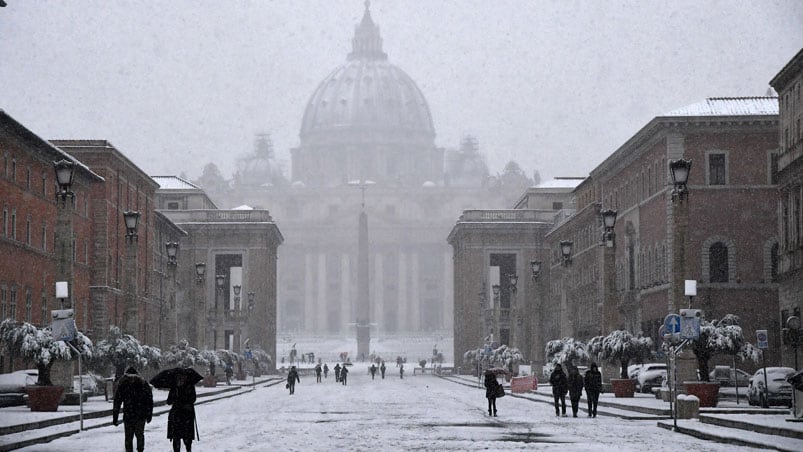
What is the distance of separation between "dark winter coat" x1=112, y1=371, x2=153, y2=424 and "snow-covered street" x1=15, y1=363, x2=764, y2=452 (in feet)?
8.61

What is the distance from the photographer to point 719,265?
74.5m

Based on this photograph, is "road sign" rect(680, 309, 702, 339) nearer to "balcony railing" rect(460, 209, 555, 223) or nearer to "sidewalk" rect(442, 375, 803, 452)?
"sidewalk" rect(442, 375, 803, 452)

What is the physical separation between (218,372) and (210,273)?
29.2 m

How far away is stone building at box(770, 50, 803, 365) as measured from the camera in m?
61.0

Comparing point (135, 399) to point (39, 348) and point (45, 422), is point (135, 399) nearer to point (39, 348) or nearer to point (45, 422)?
point (45, 422)

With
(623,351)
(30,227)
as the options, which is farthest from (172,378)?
(30,227)

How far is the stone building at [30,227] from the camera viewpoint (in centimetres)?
6256

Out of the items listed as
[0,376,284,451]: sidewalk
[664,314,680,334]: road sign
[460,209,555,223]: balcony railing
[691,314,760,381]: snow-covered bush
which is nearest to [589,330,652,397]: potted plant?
[691,314,760,381]: snow-covered bush

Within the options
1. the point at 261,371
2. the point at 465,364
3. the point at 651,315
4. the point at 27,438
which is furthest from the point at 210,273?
the point at 27,438

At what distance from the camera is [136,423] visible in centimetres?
2578

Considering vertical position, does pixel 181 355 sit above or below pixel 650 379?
above

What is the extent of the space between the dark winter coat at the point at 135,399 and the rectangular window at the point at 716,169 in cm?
5309

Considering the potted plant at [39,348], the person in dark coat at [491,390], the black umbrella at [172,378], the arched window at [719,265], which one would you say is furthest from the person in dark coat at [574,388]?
the arched window at [719,265]

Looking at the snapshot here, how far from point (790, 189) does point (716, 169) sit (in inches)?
479
